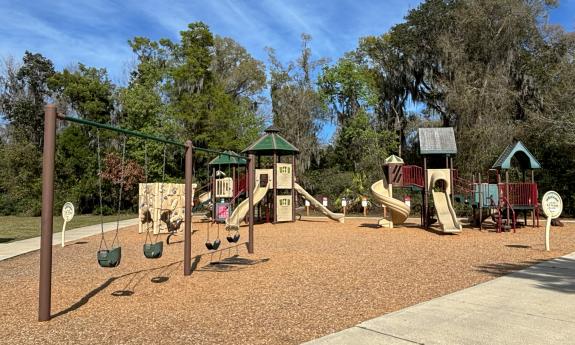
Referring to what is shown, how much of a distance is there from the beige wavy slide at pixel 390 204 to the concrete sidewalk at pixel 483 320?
34.1ft

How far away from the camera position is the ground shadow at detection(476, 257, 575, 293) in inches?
264

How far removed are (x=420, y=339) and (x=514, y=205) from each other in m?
14.3

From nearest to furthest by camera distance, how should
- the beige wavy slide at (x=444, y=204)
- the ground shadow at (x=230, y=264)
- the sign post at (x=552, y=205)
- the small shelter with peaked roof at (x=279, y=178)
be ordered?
the ground shadow at (x=230, y=264) < the sign post at (x=552, y=205) < the beige wavy slide at (x=444, y=204) < the small shelter with peaked roof at (x=279, y=178)

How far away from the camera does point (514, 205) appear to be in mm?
16641

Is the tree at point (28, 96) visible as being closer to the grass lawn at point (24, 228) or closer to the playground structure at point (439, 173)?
the grass lawn at point (24, 228)

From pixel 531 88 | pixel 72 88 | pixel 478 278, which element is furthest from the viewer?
pixel 72 88

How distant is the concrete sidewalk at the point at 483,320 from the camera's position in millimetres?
4238

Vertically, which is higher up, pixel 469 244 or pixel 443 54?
pixel 443 54

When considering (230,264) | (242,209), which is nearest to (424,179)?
(242,209)

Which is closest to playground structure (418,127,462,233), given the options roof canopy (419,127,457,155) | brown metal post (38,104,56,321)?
roof canopy (419,127,457,155)

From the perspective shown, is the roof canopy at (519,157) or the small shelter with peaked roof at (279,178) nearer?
the roof canopy at (519,157)

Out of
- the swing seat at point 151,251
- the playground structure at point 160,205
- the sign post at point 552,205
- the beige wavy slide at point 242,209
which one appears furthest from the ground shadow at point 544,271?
the playground structure at point 160,205

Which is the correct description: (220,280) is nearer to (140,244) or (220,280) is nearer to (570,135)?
(140,244)

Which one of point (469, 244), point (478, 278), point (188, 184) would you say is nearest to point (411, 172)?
point (469, 244)
